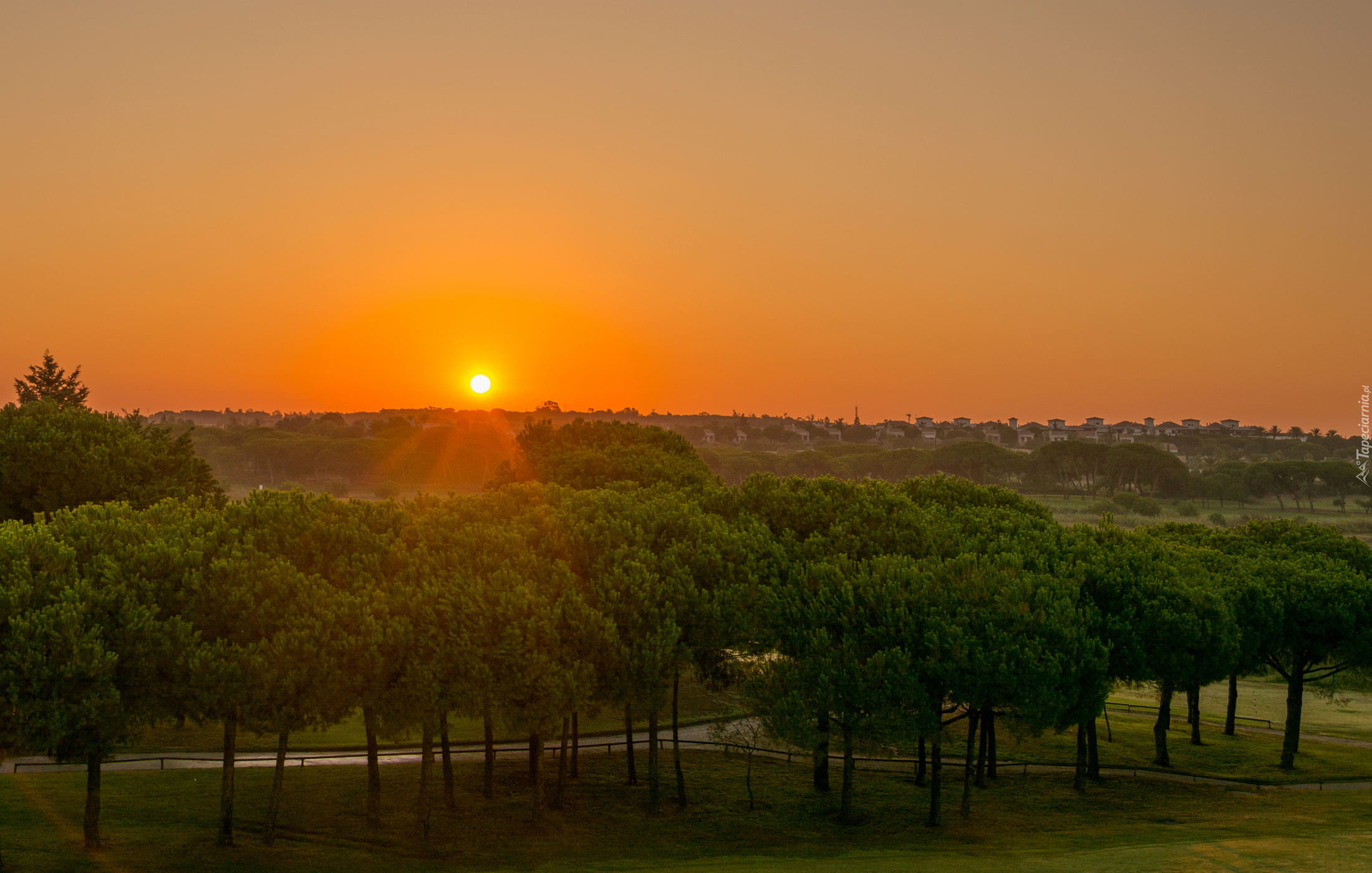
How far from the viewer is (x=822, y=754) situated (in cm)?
4038

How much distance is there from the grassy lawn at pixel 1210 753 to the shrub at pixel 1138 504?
128668 millimetres

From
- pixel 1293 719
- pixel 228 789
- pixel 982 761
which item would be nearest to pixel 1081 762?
pixel 982 761

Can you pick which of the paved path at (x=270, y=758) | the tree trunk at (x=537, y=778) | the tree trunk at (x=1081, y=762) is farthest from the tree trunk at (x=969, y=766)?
the tree trunk at (x=537, y=778)

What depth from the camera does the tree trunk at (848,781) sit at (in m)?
37.8

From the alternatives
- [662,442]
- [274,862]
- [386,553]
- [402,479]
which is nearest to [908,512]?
[386,553]

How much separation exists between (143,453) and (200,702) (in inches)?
1136

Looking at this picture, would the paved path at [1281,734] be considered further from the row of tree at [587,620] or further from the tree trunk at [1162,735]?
the row of tree at [587,620]

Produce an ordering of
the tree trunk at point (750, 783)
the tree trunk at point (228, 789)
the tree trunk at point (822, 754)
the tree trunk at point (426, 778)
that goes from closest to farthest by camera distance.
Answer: the tree trunk at point (228, 789)
the tree trunk at point (426, 778)
the tree trunk at point (822, 754)
the tree trunk at point (750, 783)

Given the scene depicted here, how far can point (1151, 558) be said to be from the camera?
45969 mm

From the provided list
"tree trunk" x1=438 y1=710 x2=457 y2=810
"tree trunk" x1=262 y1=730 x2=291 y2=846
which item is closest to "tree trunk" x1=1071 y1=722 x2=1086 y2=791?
"tree trunk" x1=438 y1=710 x2=457 y2=810

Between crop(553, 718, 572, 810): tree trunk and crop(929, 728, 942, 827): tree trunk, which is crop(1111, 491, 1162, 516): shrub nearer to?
crop(929, 728, 942, 827): tree trunk

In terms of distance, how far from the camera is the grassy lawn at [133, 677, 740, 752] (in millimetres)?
46438

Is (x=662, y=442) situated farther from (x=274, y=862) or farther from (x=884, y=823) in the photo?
(x=274, y=862)

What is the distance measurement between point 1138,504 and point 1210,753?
140 metres
